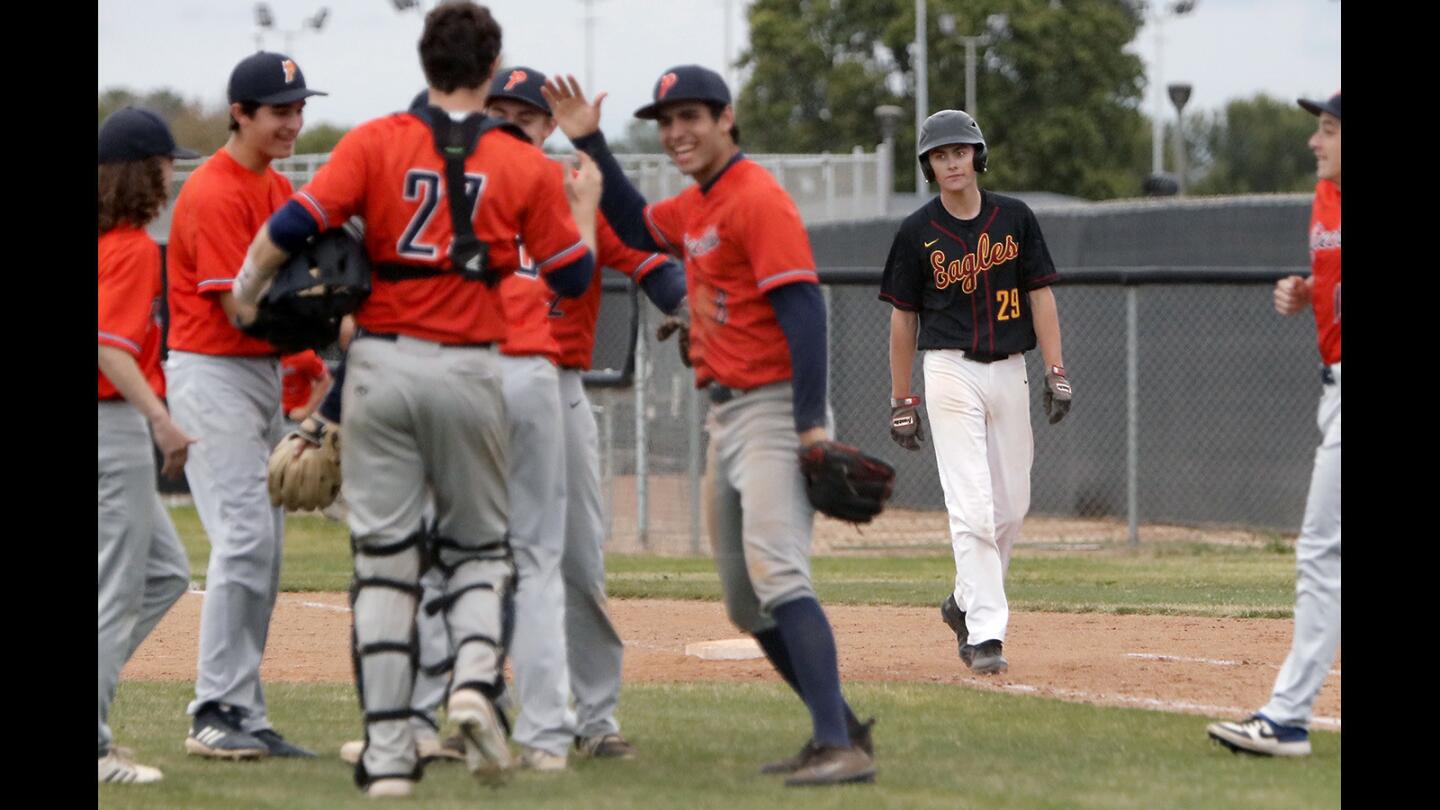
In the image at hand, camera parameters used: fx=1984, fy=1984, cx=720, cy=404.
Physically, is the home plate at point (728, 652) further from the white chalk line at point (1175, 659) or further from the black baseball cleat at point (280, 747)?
the black baseball cleat at point (280, 747)

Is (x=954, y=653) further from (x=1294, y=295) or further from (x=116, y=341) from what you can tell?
(x=116, y=341)

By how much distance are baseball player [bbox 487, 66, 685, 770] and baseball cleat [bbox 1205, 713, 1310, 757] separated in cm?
185

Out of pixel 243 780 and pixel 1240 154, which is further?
pixel 1240 154

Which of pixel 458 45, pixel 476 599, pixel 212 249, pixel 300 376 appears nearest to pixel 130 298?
pixel 212 249

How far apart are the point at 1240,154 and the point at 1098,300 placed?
91164mm

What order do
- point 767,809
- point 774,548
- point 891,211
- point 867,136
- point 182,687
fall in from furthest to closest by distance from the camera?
1. point 867,136
2. point 891,211
3. point 182,687
4. point 774,548
5. point 767,809

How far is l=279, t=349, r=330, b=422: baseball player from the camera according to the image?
6391mm

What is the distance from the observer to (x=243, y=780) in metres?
5.70

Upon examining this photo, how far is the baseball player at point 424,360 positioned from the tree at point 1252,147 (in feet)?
302

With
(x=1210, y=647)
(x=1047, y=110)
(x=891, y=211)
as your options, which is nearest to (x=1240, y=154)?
(x=1047, y=110)

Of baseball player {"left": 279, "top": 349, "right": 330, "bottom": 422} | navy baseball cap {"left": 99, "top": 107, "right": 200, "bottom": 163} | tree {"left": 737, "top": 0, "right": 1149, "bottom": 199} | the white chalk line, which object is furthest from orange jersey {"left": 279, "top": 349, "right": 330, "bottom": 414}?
tree {"left": 737, "top": 0, "right": 1149, "bottom": 199}

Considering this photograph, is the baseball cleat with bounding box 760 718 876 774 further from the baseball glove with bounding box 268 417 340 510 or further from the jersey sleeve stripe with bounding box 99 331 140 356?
the jersey sleeve stripe with bounding box 99 331 140 356

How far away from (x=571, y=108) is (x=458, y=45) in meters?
0.80
